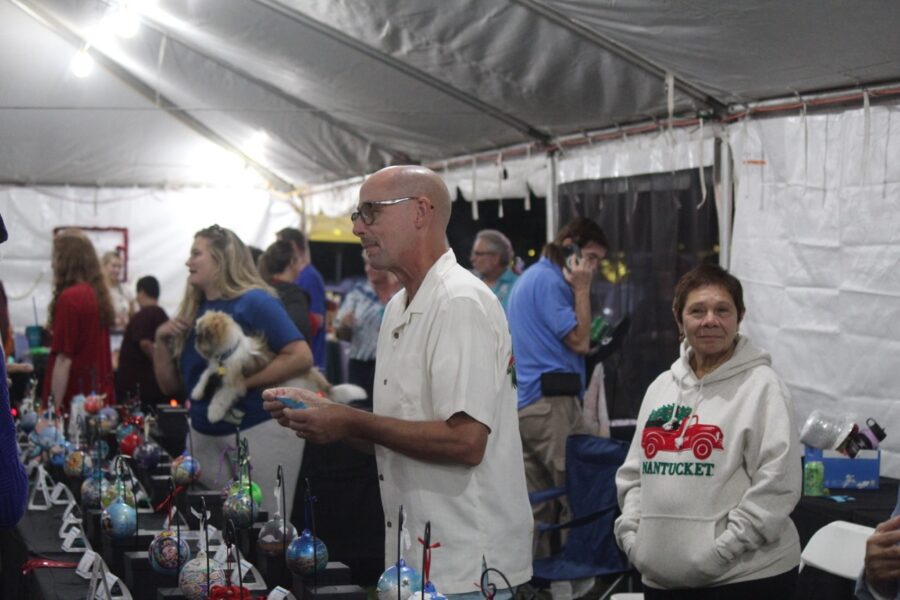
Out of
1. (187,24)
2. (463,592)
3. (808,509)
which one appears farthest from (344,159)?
(463,592)

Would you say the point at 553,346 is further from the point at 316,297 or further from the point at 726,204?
the point at 316,297

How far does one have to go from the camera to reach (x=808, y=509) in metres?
3.67

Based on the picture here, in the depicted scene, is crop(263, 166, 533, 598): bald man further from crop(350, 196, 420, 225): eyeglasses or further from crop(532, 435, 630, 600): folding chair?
crop(532, 435, 630, 600): folding chair

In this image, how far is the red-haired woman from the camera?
513 cm

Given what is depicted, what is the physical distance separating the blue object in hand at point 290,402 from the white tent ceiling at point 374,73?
214 cm

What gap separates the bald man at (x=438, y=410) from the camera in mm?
2240

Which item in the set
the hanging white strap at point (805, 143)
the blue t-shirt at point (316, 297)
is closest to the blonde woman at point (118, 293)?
the blue t-shirt at point (316, 297)

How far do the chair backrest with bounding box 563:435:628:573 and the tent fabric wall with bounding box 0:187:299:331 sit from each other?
613 centimetres

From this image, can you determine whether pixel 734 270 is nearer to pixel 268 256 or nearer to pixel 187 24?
pixel 268 256

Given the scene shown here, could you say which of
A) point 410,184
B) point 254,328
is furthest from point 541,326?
point 410,184

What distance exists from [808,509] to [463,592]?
5.76 feet

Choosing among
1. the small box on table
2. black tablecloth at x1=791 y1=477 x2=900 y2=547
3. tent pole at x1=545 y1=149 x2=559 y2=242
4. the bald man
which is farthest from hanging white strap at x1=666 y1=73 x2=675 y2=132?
the bald man

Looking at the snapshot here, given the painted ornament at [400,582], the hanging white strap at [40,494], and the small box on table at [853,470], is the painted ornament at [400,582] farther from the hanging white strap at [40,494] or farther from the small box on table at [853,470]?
the small box on table at [853,470]

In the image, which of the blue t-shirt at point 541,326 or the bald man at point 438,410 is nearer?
the bald man at point 438,410
